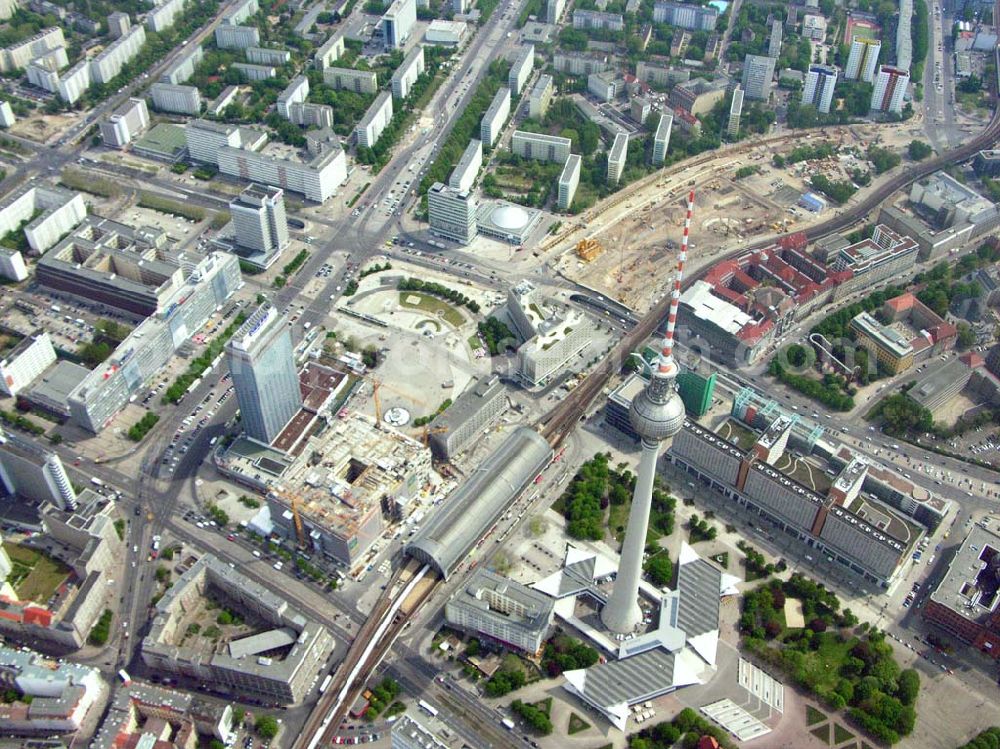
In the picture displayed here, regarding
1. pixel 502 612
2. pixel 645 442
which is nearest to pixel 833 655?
pixel 502 612

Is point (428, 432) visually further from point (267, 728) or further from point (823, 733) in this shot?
point (823, 733)

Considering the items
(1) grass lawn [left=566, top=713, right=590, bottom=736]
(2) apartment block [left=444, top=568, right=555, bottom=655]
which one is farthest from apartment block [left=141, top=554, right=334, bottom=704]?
(1) grass lawn [left=566, top=713, right=590, bottom=736]

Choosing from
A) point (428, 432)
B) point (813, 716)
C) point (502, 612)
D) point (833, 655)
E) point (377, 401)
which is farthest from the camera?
point (377, 401)

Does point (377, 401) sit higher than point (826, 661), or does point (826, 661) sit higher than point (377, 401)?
point (377, 401)

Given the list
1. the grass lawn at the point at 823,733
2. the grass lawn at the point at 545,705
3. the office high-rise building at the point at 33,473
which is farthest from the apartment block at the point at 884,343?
the office high-rise building at the point at 33,473

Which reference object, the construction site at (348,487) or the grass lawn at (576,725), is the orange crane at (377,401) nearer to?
the construction site at (348,487)

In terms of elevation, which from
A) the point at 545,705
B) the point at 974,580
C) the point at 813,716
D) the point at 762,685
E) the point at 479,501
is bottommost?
the point at 545,705

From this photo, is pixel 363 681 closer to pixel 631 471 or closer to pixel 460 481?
pixel 460 481
